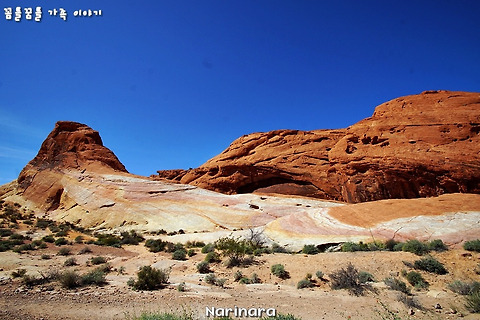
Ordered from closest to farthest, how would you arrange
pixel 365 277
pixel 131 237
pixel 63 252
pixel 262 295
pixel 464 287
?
pixel 464 287
pixel 262 295
pixel 365 277
pixel 63 252
pixel 131 237

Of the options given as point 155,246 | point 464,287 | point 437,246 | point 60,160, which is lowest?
point 464,287

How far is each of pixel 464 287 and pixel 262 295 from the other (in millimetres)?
6440

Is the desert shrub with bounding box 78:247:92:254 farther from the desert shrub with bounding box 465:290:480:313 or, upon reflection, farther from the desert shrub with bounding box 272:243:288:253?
the desert shrub with bounding box 465:290:480:313

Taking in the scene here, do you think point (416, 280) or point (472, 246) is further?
point (472, 246)

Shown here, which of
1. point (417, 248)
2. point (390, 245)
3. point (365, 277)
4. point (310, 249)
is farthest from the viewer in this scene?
point (310, 249)

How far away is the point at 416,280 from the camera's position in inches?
400

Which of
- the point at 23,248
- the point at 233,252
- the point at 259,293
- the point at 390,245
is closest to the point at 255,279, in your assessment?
the point at 259,293

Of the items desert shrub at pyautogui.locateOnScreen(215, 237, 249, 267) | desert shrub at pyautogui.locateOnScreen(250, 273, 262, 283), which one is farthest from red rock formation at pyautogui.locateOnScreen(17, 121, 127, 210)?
desert shrub at pyautogui.locateOnScreen(250, 273, 262, 283)

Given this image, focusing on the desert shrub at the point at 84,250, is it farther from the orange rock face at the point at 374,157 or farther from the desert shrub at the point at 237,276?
the orange rock face at the point at 374,157

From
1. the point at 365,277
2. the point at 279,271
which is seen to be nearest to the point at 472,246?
the point at 365,277

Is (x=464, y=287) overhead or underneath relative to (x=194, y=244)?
underneath

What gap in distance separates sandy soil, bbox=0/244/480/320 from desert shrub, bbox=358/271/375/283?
34 centimetres

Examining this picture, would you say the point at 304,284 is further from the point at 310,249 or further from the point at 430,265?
the point at 430,265

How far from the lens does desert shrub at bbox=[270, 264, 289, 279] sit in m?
11.9
